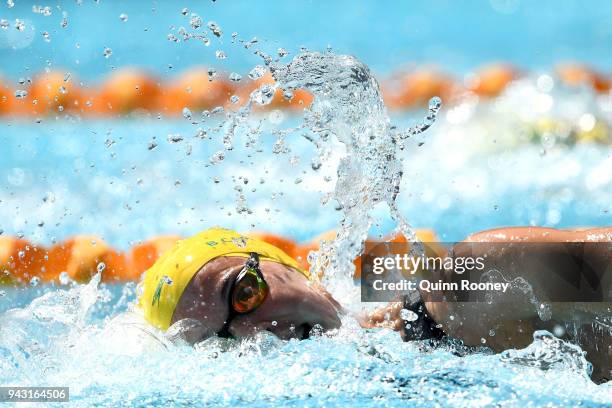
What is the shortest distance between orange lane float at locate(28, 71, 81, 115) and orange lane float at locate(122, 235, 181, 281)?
2.25m

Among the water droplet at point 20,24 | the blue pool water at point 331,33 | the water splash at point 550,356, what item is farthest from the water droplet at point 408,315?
the water droplet at point 20,24

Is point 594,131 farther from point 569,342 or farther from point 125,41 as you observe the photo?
point 125,41

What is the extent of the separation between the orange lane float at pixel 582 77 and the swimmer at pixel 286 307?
312cm

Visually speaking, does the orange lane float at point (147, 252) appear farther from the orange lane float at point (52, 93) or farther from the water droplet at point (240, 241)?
the orange lane float at point (52, 93)

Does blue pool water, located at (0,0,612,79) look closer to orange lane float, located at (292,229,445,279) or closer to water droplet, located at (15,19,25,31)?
water droplet, located at (15,19,25,31)

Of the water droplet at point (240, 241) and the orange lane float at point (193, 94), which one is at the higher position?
the orange lane float at point (193, 94)

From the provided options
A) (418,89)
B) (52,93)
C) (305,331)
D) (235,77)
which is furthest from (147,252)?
(52,93)

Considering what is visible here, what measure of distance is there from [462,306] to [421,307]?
5.7 inches

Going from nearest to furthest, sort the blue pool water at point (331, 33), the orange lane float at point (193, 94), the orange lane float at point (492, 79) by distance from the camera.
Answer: the orange lane float at point (492, 79) → the blue pool water at point (331, 33) → the orange lane float at point (193, 94)

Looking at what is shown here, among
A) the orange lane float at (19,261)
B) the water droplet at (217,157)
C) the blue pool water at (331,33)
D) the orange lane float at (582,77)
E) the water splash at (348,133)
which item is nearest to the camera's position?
the water splash at (348,133)

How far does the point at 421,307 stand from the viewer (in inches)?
59.2

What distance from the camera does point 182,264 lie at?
1506mm

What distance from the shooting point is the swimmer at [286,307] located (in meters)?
1.25

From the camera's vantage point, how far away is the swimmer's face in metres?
1.39
